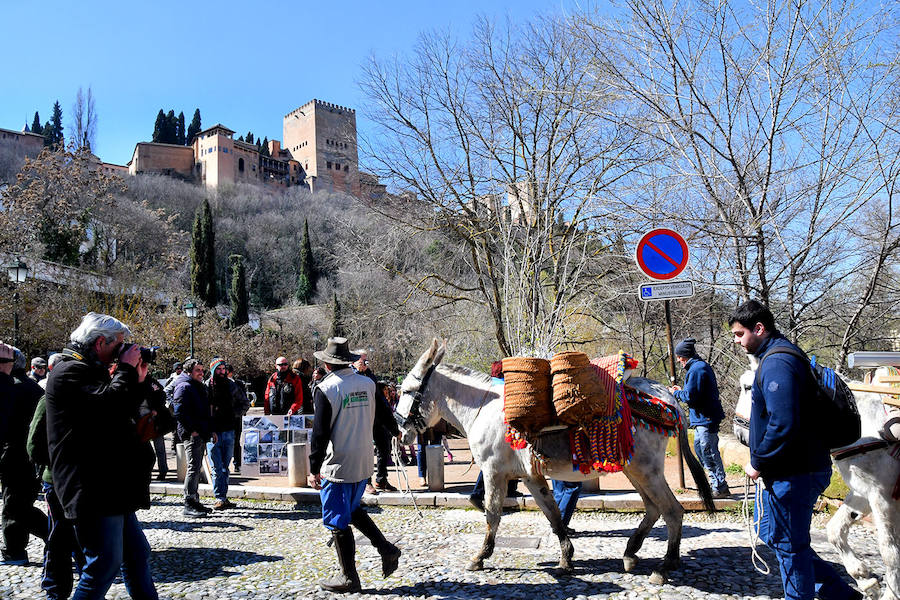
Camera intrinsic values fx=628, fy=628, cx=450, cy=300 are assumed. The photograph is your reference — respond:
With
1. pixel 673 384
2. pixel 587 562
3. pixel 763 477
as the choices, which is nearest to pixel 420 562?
pixel 587 562

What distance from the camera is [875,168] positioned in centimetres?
804

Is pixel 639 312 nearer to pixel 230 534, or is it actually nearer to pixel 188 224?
pixel 230 534

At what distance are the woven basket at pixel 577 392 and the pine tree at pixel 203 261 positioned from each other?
5009 cm

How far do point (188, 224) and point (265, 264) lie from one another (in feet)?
46.9

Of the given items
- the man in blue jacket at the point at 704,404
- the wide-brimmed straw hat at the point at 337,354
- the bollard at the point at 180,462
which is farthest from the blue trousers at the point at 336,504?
the bollard at the point at 180,462

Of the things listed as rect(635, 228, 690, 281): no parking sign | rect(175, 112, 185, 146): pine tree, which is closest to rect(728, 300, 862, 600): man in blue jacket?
rect(635, 228, 690, 281): no parking sign

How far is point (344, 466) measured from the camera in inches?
204

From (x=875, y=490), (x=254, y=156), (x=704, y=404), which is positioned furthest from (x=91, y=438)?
(x=254, y=156)

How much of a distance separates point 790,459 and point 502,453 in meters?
2.56

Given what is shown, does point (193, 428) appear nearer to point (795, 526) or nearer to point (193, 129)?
point (795, 526)

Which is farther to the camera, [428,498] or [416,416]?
[428,498]

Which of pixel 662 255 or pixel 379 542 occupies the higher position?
pixel 662 255

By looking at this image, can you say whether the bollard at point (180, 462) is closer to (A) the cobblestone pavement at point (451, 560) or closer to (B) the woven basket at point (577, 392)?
(A) the cobblestone pavement at point (451, 560)

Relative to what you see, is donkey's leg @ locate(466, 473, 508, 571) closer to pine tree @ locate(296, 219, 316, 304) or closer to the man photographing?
the man photographing
